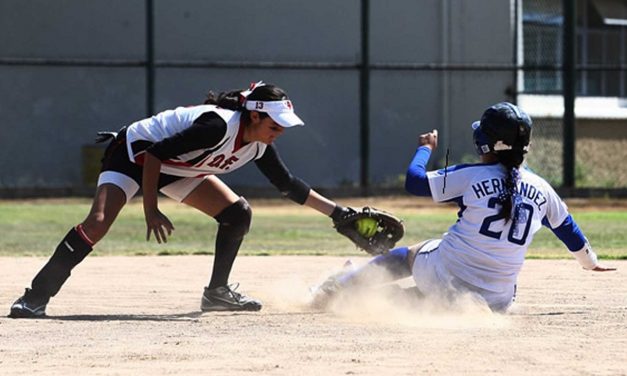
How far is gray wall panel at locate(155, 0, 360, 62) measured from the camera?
2073 centimetres

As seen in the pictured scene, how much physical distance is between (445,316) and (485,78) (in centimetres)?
1422

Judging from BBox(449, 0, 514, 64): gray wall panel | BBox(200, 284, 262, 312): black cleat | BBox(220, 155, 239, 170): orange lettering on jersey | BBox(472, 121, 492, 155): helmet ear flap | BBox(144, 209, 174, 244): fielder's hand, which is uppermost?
BBox(449, 0, 514, 64): gray wall panel

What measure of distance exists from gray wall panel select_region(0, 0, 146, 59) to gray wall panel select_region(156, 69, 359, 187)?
2.95 ft

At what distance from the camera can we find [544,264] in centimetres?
1046

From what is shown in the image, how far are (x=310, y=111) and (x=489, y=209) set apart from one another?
1420 centimetres

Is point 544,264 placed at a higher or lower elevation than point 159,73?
lower

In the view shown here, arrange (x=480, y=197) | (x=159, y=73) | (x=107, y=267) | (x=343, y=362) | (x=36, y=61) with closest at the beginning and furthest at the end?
(x=343, y=362), (x=480, y=197), (x=107, y=267), (x=36, y=61), (x=159, y=73)

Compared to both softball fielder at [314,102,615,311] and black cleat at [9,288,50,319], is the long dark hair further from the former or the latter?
black cleat at [9,288,50,319]

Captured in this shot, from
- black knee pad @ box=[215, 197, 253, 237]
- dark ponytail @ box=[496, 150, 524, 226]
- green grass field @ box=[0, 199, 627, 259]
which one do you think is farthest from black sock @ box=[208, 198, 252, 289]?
green grass field @ box=[0, 199, 627, 259]

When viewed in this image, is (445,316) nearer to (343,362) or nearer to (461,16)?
(343,362)

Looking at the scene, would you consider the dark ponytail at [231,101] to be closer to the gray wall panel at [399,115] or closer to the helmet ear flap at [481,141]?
the helmet ear flap at [481,141]

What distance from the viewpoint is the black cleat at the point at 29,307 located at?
7215 mm

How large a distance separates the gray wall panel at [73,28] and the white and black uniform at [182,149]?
13260 mm

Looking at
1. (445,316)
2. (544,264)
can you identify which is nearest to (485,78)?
(544,264)
